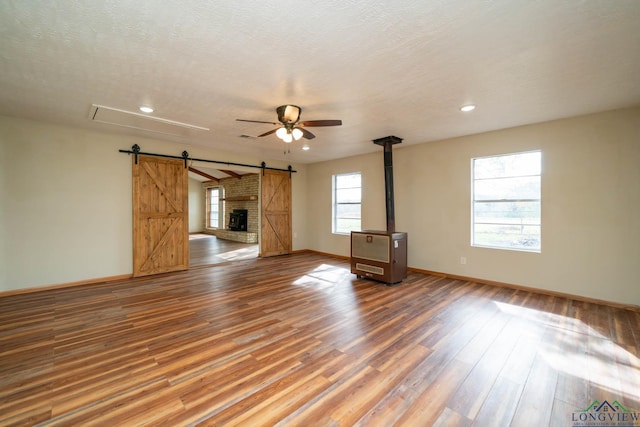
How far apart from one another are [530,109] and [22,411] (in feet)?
19.0

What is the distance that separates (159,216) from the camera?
5387 millimetres

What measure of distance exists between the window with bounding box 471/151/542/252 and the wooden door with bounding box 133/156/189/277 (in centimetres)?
581

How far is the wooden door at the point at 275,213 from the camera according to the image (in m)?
7.16

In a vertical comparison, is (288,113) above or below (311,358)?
above

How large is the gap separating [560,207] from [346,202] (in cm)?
430

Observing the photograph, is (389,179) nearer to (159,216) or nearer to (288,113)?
(288,113)

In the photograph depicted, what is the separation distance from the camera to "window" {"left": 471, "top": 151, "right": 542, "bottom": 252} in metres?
4.30

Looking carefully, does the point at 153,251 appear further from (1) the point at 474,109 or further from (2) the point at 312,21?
(1) the point at 474,109

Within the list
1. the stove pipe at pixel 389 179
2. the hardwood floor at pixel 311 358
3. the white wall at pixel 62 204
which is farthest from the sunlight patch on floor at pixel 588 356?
the white wall at pixel 62 204

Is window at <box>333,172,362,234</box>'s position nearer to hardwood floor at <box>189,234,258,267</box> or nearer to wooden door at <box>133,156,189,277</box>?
hardwood floor at <box>189,234,258,267</box>

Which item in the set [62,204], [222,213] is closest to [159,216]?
[62,204]

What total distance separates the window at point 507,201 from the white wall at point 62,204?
20.7 ft

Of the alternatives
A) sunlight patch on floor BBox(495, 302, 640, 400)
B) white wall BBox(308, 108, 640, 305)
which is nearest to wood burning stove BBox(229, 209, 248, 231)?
white wall BBox(308, 108, 640, 305)

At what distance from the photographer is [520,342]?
2.64m
